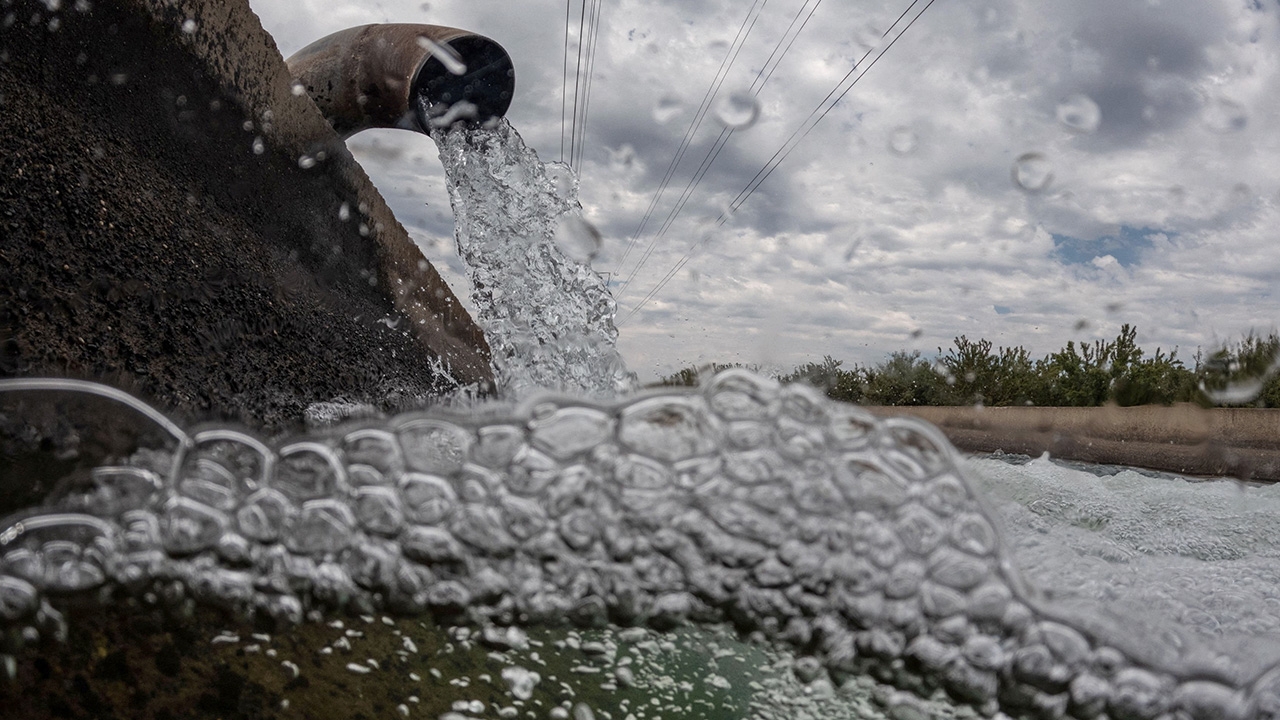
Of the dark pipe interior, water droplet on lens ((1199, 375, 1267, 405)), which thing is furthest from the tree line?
the dark pipe interior

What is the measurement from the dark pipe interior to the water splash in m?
0.08

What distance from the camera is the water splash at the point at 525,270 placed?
9.99 ft

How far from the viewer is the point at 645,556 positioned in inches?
23.0

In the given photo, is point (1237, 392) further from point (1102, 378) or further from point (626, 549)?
point (626, 549)

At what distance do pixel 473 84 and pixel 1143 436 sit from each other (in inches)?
130

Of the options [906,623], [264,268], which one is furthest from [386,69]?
[906,623]

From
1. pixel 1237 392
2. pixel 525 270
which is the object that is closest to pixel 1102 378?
pixel 1237 392

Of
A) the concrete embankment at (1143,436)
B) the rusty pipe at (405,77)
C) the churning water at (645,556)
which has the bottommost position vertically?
the churning water at (645,556)

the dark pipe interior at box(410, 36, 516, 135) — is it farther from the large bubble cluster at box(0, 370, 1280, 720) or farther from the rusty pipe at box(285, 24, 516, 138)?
the large bubble cluster at box(0, 370, 1280, 720)

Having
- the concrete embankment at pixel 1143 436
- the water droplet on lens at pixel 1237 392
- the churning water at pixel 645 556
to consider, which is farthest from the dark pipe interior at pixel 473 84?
the water droplet on lens at pixel 1237 392

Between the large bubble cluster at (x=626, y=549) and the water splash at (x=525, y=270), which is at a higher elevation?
the water splash at (x=525, y=270)

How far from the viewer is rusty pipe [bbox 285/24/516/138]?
2.87 meters

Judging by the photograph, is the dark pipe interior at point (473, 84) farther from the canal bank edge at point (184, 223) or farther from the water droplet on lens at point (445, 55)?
the canal bank edge at point (184, 223)

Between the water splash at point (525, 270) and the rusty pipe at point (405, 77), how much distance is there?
0.10m
